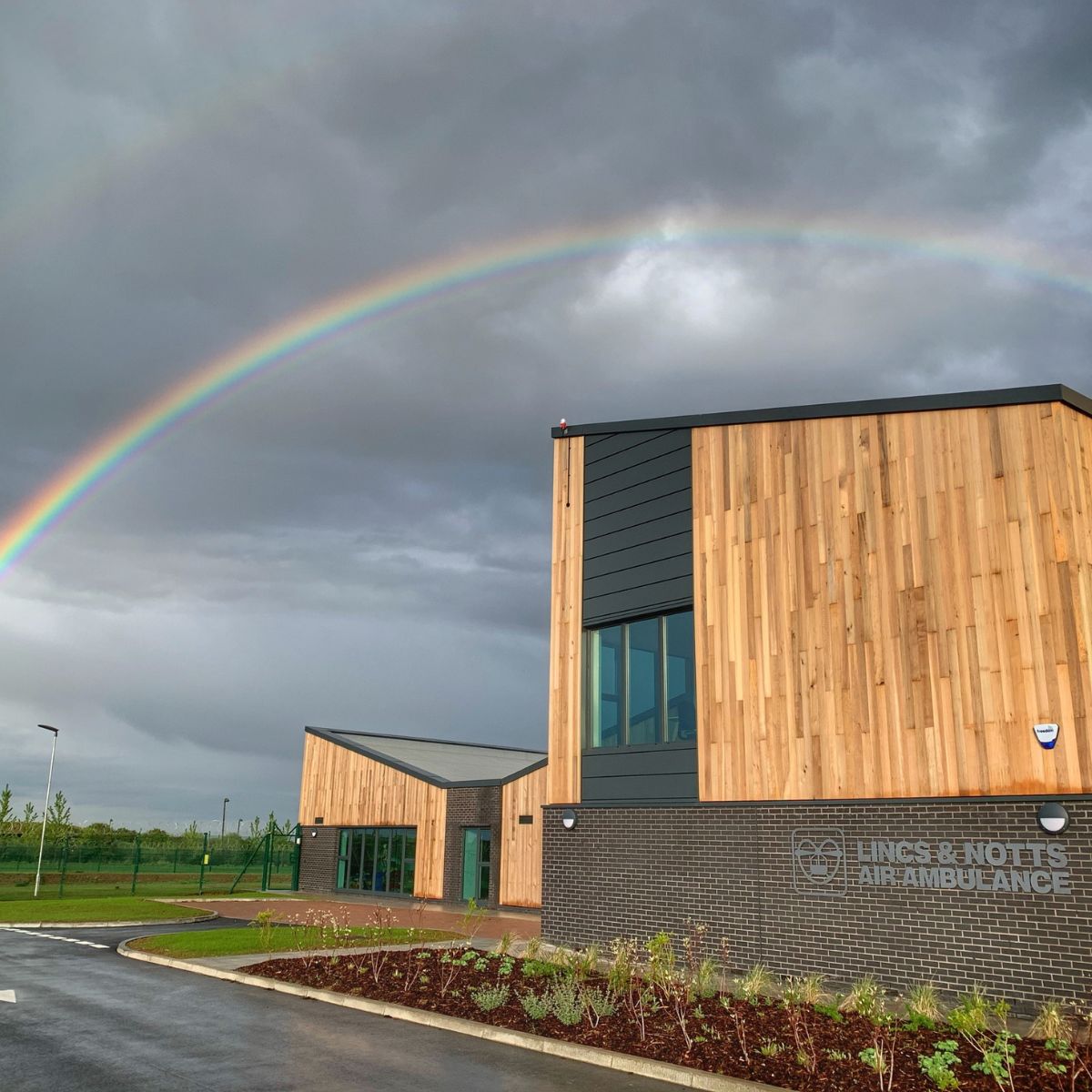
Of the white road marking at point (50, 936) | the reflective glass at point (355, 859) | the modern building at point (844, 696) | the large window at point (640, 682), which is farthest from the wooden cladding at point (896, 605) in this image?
the reflective glass at point (355, 859)

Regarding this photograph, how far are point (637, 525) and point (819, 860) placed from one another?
23.9ft

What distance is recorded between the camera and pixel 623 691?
64.0 ft

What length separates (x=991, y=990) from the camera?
43.7 ft

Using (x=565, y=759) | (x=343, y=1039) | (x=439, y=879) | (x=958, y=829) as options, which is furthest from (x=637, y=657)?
(x=439, y=879)

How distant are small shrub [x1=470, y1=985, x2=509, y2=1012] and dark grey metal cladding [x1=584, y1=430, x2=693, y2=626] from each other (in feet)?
25.3

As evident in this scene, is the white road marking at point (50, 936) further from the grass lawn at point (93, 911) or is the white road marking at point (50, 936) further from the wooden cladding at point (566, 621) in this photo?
the wooden cladding at point (566, 621)

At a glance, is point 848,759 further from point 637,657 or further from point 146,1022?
point 146,1022

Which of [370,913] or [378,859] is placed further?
[378,859]

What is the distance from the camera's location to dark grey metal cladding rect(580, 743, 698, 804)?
58.3 ft

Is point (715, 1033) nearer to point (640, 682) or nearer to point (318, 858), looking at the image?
point (640, 682)

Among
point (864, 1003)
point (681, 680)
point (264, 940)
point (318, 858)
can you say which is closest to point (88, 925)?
point (264, 940)

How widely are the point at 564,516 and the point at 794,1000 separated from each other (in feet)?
37.3

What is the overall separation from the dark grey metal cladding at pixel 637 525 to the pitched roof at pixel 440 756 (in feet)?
49.0

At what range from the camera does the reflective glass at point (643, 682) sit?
18766 millimetres
